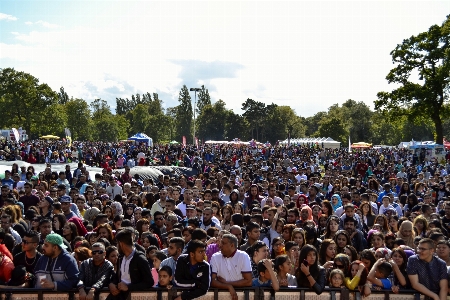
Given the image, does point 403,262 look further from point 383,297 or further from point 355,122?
point 355,122

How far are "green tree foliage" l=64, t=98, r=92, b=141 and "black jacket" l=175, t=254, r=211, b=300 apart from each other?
8764 centimetres

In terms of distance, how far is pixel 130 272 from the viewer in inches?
212

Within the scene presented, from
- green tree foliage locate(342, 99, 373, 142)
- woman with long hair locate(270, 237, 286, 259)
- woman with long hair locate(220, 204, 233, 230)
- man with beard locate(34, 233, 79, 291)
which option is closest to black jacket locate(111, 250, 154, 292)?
man with beard locate(34, 233, 79, 291)

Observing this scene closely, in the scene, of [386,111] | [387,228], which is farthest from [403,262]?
[386,111]

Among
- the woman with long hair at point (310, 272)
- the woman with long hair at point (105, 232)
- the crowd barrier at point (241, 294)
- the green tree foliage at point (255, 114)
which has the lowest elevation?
the crowd barrier at point (241, 294)

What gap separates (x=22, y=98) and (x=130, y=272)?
226 ft

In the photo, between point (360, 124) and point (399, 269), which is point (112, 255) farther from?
point (360, 124)

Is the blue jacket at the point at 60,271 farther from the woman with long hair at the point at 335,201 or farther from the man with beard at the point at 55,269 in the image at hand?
the woman with long hair at the point at 335,201

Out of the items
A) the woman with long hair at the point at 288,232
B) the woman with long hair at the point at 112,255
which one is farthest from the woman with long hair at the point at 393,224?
the woman with long hair at the point at 112,255

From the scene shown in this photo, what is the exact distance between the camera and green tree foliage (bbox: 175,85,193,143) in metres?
114

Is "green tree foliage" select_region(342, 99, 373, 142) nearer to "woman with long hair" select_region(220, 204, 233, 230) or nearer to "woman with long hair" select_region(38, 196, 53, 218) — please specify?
"woman with long hair" select_region(220, 204, 233, 230)

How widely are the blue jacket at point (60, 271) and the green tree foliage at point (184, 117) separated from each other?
108232 millimetres

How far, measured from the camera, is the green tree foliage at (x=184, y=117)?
375 feet

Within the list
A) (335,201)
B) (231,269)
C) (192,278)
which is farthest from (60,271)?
(335,201)
